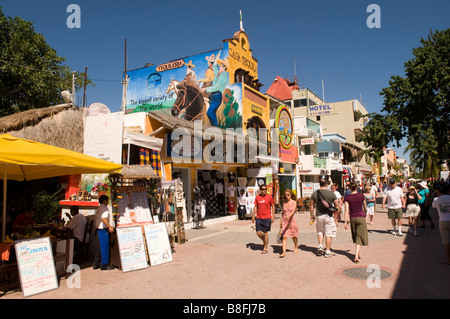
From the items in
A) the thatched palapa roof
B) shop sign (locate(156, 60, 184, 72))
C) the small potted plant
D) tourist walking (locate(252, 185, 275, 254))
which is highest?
shop sign (locate(156, 60, 184, 72))

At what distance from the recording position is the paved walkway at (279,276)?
5.12 meters

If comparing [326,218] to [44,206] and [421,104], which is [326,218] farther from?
[421,104]

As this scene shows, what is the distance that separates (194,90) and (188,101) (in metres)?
0.99

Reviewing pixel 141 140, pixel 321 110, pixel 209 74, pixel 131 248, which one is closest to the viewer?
pixel 131 248

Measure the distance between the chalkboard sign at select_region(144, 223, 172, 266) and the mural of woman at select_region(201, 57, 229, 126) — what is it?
13.0 meters

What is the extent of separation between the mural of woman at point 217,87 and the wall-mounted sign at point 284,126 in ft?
15.1

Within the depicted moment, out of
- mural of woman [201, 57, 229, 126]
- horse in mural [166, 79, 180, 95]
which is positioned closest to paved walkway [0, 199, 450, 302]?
mural of woman [201, 57, 229, 126]

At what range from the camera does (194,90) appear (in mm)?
21156

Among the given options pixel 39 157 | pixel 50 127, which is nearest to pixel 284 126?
pixel 50 127

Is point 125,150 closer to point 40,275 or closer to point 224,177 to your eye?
point 40,275

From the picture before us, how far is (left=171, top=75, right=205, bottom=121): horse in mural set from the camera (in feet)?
66.6

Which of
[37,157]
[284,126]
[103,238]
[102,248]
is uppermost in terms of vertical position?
[284,126]

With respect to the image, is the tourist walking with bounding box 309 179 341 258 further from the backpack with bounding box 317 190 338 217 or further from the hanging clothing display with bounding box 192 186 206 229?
the hanging clothing display with bounding box 192 186 206 229

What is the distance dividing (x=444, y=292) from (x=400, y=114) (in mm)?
21210
